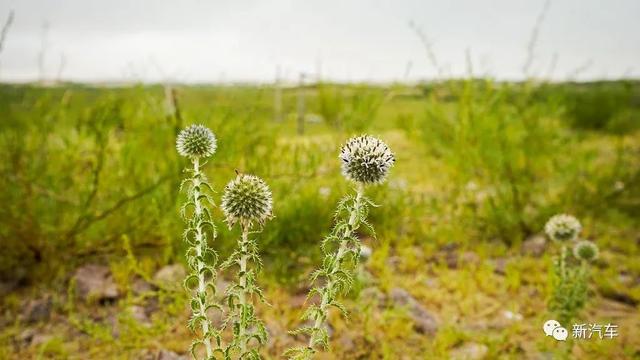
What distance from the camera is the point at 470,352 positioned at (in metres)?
4.41

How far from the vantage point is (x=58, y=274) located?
201 inches

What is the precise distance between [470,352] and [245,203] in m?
2.52

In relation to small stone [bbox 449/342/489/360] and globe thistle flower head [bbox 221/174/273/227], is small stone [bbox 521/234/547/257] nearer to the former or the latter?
small stone [bbox 449/342/489/360]

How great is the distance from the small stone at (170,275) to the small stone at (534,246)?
3.88m

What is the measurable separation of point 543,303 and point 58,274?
14.7 feet

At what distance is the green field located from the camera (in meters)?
4.54

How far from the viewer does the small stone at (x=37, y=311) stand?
4.66 m

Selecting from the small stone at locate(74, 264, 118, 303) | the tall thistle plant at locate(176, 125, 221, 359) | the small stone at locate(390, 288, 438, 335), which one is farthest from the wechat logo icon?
the small stone at locate(74, 264, 118, 303)

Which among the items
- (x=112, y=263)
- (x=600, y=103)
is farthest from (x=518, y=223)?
(x=600, y=103)

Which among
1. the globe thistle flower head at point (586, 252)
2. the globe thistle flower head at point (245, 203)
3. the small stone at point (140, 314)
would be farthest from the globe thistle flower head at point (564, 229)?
the small stone at point (140, 314)

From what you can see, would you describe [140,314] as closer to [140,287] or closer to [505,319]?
[140,287]

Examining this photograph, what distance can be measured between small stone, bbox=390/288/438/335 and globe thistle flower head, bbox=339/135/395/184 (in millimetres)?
2446
